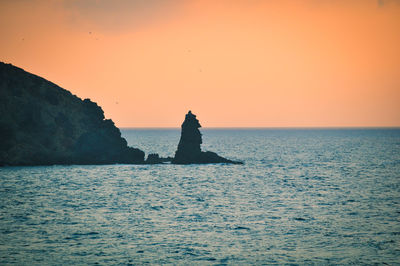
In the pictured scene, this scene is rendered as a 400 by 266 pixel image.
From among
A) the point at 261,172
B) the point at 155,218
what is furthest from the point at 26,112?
the point at 155,218

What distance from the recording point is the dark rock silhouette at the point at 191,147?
261ft

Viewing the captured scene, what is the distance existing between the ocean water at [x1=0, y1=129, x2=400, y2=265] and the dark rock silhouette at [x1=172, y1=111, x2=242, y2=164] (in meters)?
15.0

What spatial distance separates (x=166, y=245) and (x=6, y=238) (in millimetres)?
10659

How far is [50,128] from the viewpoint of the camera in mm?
82438

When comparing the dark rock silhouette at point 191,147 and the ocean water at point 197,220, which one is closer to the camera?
the ocean water at point 197,220

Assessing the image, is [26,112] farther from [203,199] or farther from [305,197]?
[305,197]

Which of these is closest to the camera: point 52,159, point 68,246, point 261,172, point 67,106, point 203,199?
point 68,246

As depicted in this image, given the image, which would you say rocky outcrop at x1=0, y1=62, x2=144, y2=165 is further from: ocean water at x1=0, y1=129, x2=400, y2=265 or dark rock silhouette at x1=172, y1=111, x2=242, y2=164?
ocean water at x1=0, y1=129, x2=400, y2=265

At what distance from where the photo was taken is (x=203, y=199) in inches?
1820

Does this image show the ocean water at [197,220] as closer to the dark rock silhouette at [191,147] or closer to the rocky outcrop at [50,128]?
the rocky outcrop at [50,128]

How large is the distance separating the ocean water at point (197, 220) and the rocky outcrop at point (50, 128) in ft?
41.2

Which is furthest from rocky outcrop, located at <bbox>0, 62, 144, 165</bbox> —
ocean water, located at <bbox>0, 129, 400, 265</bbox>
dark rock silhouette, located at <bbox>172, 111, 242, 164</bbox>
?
ocean water, located at <bbox>0, 129, 400, 265</bbox>

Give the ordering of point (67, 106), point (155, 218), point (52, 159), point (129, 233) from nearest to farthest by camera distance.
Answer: point (129, 233)
point (155, 218)
point (52, 159)
point (67, 106)

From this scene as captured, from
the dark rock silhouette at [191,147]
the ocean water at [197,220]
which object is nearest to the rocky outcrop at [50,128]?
the dark rock silhouette at [191,147]
